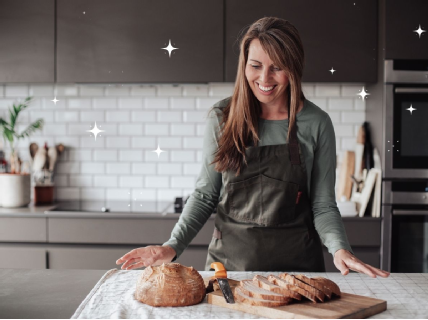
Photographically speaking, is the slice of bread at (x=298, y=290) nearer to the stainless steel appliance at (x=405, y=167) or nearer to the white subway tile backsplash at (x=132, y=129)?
the stainless steel appliance at (x=405, y=167)

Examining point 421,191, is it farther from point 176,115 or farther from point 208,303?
point 208,303

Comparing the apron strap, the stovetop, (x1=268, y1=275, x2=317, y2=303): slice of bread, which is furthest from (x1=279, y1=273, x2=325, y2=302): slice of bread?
the stovetop

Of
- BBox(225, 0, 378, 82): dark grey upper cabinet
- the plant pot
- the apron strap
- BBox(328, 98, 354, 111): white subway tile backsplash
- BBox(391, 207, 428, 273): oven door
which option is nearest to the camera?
the apron strap

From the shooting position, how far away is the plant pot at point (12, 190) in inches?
132

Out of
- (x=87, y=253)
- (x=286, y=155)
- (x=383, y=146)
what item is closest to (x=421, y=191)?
(x=383, y=146)

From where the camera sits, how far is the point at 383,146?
3146mm

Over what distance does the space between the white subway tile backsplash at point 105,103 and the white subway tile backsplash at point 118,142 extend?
0.24 metres

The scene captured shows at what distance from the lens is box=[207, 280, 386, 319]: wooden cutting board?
123 centimetres

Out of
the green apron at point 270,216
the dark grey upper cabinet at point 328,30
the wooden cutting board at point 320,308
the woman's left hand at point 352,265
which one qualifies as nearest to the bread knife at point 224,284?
the wooden cutting board at point 320,308

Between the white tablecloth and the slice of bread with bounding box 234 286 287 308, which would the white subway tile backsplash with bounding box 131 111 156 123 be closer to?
the white tablecloth

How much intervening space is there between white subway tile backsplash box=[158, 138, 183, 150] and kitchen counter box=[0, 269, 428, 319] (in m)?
2.11

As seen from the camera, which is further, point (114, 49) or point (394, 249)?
point (114, 49)

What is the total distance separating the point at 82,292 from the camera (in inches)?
57.0

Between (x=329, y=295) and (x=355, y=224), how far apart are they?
1.86m
